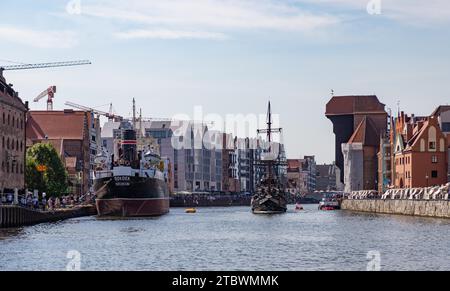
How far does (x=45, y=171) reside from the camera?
155 m

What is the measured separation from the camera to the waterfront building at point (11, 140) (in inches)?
4929

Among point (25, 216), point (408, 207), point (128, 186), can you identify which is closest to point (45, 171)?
point (128, 186)

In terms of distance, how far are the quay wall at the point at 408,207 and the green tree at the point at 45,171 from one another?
53511 mm

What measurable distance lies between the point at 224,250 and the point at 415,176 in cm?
11550

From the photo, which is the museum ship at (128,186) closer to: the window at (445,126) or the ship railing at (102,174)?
the ship railing at (102,174)

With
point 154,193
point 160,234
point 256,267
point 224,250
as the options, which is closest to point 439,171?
point 154,193

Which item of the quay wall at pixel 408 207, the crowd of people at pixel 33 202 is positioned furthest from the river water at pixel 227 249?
the quay wall at pixel 408 207

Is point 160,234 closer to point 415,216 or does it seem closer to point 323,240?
point 323,240

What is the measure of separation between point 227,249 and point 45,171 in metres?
88.8

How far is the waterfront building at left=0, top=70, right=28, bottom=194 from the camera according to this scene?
12519cm

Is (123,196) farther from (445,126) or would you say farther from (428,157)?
(445,126)

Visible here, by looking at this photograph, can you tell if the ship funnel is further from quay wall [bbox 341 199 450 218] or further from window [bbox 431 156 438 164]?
window [bbox 431 156 438 164]

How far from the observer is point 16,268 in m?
55.0
